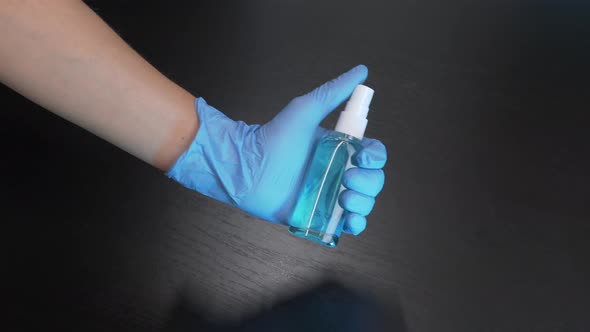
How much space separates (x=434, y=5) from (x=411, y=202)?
19.6 inches

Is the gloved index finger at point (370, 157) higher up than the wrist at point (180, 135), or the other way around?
the gloved index finger at point (370, 157)

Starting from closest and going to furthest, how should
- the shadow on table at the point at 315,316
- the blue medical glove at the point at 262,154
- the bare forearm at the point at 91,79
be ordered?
the bare forearm at the point at 91,79
the blue medical glove at the point at 262,154
the shadow on table at the point at 315,316

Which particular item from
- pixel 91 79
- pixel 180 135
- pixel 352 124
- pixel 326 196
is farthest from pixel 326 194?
pixel 91 79

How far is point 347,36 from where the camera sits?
859 mm

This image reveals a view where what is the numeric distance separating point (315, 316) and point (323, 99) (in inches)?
16.6

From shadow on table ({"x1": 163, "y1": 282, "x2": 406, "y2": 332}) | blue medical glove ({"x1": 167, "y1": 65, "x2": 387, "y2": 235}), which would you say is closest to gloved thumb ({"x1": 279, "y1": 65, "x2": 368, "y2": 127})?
blue medical glove ({"x1": 167, "y1": 65, "x2": 387, "y2": 235})

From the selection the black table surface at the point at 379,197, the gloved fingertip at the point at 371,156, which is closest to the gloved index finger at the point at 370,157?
the gloved fingertip at the point at 371,156

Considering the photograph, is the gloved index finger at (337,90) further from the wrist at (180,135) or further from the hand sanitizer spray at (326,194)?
the wrist at (180,135)

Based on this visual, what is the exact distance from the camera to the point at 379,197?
750 mm

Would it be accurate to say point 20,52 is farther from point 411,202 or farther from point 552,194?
point 552,194

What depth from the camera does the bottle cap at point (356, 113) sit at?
50cm

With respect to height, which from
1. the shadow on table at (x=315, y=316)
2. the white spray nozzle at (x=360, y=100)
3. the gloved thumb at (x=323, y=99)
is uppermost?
the gloved thumb at (x=323, y=99)

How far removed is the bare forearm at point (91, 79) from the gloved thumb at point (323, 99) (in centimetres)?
17

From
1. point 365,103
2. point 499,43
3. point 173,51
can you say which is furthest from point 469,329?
point 173,51
